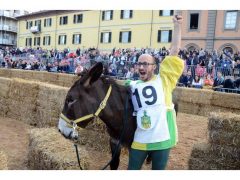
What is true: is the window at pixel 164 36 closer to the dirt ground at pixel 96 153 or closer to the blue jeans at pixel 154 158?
the dirt ground at pixel 96 153

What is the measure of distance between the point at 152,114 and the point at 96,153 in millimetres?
3581

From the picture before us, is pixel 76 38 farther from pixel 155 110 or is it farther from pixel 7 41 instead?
pixel 155 110

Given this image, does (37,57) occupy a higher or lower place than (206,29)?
lower

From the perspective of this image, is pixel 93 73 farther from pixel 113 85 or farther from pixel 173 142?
pixel 173 142

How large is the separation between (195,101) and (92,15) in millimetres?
19458

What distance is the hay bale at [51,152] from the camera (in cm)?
430

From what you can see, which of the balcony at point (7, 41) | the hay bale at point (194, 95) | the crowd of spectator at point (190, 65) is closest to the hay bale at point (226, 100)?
the hay bale at point (194, 95)

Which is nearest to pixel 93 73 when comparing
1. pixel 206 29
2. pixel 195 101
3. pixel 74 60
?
pixel 195 101

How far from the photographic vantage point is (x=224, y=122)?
4816mm

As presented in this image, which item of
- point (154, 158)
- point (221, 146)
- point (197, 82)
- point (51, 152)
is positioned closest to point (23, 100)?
point (51, 152)

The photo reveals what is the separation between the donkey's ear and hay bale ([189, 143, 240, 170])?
2743 mm

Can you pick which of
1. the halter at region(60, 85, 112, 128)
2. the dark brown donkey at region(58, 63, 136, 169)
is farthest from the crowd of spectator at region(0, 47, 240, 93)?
the halter at region(60, 85, 112, 128)

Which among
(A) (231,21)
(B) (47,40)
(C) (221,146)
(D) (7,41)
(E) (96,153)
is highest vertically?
(A) (231,21)
